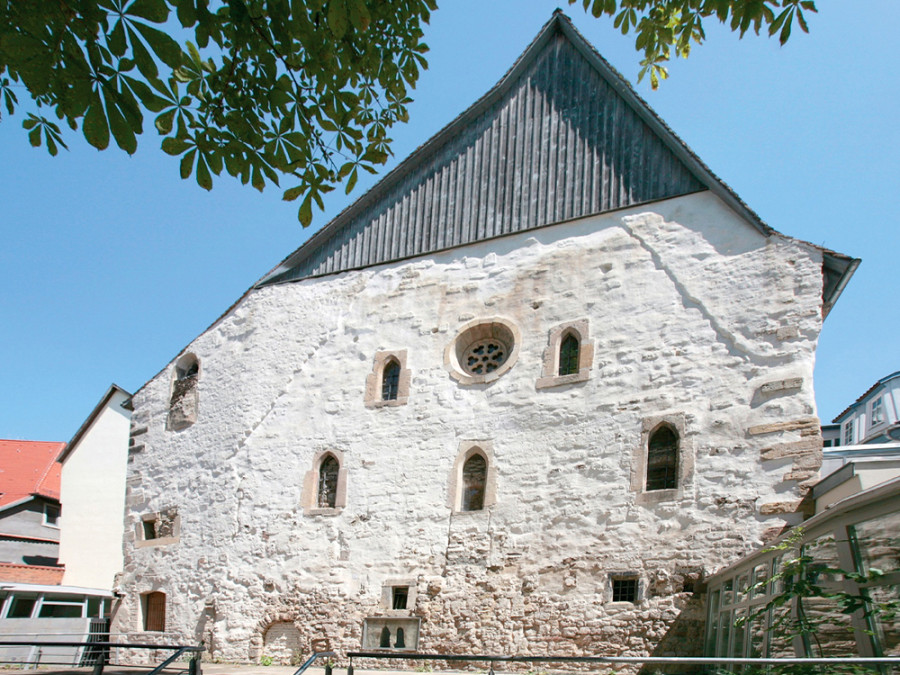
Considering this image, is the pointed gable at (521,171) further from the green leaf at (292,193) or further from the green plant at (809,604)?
the green leaf at (292,193)

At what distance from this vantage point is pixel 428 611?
34.3ft

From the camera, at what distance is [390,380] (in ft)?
40.7

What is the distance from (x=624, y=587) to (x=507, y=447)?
2.41 meters

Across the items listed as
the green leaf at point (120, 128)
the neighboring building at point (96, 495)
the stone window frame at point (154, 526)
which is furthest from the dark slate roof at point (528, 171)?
the green leaf at point (120, 128)

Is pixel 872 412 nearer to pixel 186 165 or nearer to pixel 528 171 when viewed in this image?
pixel 528 171

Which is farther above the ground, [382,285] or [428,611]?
[382,285]

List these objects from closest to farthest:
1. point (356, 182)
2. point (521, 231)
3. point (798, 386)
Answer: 1. point (356, 182)
2. point (798, 386)
3. point (521, 231)

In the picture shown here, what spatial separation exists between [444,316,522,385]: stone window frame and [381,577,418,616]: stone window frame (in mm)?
2874

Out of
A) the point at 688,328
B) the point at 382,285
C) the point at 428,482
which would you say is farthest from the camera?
the point at 382,285

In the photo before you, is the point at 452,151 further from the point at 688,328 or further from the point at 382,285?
the point at 688,328

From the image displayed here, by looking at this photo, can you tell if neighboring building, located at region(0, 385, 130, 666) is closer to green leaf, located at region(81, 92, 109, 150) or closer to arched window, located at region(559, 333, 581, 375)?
arched window, located at region(559, 333, 581, 375)

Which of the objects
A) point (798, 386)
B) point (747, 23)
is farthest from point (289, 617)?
point (747, 23)

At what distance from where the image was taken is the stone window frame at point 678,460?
9.56 m

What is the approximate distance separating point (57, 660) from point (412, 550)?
817cm
